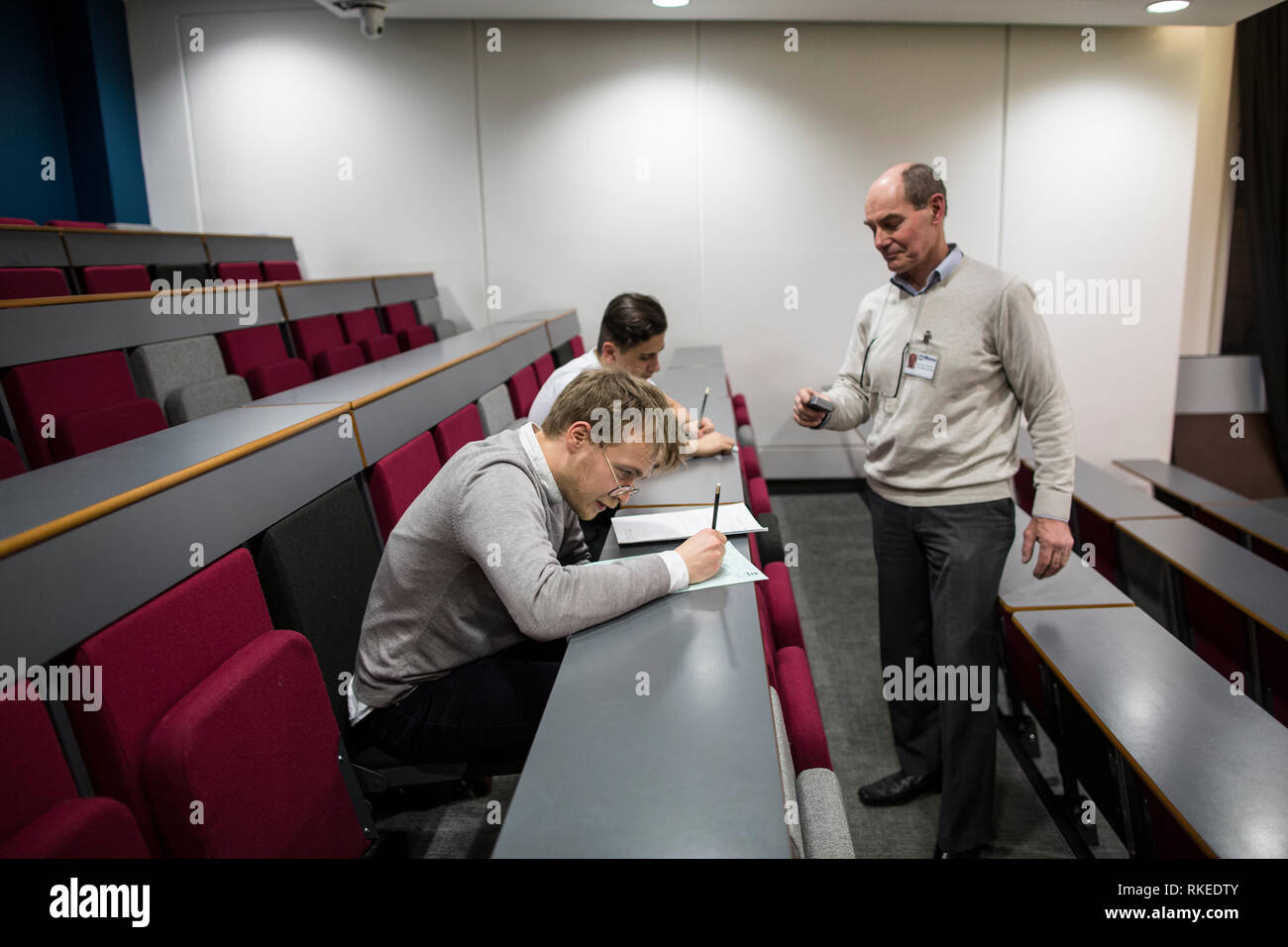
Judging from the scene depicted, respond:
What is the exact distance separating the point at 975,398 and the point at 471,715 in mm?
1338

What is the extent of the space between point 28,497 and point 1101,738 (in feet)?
6.73

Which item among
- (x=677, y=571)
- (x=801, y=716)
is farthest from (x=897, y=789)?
(x=677, y=571)

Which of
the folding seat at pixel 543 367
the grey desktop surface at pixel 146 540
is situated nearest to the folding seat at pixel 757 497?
the grey desktop surface at pixel 146 540

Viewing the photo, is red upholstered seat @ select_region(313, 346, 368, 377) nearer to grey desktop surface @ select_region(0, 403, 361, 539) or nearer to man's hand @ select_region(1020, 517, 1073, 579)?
grey desktop surface @ select_region(0, 403, 361, 539)

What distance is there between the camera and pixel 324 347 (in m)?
3.78

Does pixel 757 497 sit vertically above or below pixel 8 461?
below

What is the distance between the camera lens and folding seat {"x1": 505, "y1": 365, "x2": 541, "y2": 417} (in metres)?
3.09

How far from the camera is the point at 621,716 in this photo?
1000 mm

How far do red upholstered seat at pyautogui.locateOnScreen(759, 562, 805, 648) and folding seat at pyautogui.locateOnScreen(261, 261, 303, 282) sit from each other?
4036 mm

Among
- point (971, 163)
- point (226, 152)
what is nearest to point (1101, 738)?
point (971, 163)

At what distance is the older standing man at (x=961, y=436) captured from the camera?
73.3 inches

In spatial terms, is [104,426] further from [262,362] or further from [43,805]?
[43,805]

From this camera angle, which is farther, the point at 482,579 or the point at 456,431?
the point at 456,431
